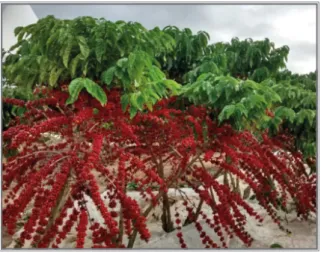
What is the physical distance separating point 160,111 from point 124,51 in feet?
1.68

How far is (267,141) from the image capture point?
3012 mm

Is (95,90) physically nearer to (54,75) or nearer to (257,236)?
(54,75)

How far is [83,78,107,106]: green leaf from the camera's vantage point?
1705mm

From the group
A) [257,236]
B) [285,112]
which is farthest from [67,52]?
[257,236]

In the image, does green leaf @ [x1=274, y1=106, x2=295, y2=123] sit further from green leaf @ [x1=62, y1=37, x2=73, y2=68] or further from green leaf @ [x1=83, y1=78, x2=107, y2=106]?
green leaf @ [x1=62, y1=37, x2=73, y2=68]

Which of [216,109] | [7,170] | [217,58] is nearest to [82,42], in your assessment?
[7,170]

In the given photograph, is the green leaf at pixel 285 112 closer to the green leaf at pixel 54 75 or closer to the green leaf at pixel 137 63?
the green leaf at pixel 137 63

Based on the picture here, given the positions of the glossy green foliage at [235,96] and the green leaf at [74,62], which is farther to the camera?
the glossy green foliage at [235,96]

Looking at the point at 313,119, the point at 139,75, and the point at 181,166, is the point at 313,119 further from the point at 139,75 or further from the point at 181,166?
the point at 139,75

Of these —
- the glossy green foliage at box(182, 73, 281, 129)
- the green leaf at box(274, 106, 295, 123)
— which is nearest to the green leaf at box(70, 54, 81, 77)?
the glossy green foliage at box(182, 73, 281, 129)

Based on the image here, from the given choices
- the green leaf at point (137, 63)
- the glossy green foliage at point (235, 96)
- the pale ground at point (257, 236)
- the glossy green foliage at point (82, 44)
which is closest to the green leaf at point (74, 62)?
the glossy green foliage at point (82, 44)

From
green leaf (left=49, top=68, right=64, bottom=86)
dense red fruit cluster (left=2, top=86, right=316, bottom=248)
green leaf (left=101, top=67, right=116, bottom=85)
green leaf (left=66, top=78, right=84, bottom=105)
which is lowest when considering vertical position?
dense red fruit cluster (left=2, top=86, right=316, bottom=248)

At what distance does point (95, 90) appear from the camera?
5.71ft

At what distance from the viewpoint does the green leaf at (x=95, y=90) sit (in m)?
1.71
